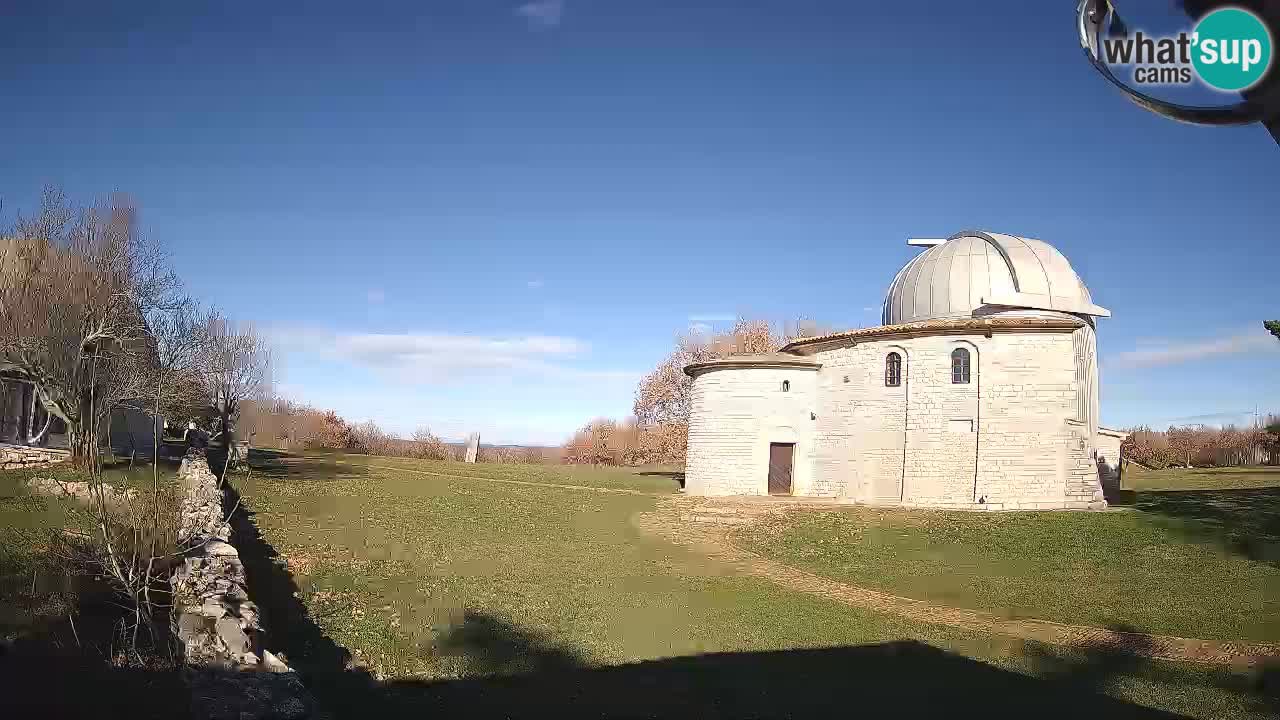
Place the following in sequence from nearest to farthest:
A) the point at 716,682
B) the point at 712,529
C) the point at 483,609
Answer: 1. the point at 716,682
2. the point at 483,609
3. the point at 712,529

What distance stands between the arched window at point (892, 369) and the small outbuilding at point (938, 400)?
36 millimetres

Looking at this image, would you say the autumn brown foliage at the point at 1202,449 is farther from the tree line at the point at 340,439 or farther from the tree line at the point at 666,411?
the tree line at the point at 340,439

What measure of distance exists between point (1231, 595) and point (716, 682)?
9.85 m

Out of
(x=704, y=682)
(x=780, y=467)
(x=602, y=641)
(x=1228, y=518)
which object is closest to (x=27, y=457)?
(x=602, y=641)

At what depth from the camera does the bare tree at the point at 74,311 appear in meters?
19.2

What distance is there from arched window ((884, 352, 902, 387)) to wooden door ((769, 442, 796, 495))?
13.5 ft

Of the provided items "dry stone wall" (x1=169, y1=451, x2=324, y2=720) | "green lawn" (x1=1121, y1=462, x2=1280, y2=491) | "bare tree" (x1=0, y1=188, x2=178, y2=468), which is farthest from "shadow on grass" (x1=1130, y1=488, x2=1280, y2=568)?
"bare tree" (x1=0, y1=188, x2=178, y2=468)

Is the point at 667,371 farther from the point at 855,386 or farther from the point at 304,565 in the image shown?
the point at 304,565

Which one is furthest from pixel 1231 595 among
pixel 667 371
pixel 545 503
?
pixel 667 371

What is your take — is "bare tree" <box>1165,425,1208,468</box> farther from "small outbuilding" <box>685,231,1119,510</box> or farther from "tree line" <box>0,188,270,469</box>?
"tree line" <box>0,188,270,469</box>

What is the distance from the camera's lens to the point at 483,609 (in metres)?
10.3

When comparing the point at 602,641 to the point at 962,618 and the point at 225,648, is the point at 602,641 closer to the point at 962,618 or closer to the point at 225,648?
the point at 225,648

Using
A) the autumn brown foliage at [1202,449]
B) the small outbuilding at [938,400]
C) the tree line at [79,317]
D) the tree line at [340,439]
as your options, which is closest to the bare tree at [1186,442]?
the autumn brown foliage at [1202,449]

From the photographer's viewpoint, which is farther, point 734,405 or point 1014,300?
point 734,405
